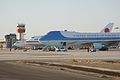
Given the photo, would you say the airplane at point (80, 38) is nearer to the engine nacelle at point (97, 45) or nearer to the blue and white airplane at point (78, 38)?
the blue and white airplane at point (78, 38)

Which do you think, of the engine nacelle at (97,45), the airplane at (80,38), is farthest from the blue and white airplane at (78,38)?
the engine nacelle at (97,45)

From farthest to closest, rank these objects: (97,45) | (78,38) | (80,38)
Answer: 1. (78,38)
2. (80,38)
3. (97,45)

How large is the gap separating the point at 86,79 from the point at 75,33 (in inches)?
3697

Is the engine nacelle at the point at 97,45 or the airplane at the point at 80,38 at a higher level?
the airplane at the point at 80,38

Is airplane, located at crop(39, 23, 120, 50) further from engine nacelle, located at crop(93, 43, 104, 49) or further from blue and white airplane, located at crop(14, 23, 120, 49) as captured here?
engine nacelle, located at crop(93, 43, 104, 49)

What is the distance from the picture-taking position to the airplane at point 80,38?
353 feet

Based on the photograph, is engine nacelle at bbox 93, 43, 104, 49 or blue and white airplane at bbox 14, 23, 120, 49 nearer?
engine nacelle at bbox 93, 43, 104, 49

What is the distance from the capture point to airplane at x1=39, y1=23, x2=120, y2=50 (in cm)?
10746

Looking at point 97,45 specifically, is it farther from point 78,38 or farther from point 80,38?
point 78,38

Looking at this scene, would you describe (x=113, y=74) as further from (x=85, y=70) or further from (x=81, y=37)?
(x=81, y=37)

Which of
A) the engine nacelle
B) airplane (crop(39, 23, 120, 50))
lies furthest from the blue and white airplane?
the engine nacelle

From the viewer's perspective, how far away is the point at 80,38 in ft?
369

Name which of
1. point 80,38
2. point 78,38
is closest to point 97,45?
point 80,38

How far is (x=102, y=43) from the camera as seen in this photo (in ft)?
342
